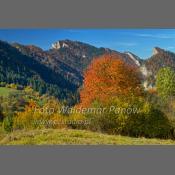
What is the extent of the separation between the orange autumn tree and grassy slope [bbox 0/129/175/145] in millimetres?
926

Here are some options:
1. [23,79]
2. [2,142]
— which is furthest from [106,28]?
[2,142]

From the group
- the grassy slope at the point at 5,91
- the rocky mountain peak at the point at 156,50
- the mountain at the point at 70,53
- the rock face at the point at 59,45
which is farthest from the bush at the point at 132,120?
the grassy slope at the point at 5,91

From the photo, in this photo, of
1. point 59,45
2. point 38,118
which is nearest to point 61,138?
point 38,118

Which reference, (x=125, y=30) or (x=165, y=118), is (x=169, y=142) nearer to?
(x=165, y=118)

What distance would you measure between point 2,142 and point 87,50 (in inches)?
113

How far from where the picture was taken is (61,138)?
1791cm

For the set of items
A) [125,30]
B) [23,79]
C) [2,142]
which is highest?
[125,30]

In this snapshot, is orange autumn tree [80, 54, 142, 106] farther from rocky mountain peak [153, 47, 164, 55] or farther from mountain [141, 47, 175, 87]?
rocky mountain peak [153, 47, 164, 55]

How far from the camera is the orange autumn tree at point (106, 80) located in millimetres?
18453

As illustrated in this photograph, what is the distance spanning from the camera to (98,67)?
728 inches

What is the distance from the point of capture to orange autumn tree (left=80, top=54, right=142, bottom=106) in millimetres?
18453

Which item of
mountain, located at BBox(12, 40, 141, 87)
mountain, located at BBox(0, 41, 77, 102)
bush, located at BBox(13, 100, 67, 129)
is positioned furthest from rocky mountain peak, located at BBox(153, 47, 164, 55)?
bush, located at BBox(13, 100, 67, 129)

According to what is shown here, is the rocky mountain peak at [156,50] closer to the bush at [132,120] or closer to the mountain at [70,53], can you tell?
the mountain at [70,53]

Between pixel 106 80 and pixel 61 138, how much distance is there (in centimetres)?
175
